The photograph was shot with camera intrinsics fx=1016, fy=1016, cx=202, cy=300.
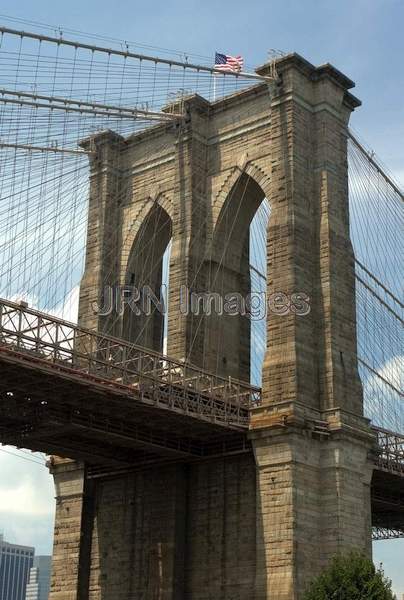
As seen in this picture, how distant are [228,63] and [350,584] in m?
27.2

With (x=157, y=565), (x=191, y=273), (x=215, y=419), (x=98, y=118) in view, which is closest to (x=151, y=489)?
(x=157, y=565)

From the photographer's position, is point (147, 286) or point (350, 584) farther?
point (147, 286)

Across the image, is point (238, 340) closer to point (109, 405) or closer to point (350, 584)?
point (109, 405)

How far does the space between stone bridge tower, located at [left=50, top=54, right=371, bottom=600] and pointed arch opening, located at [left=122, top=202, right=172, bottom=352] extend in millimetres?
114

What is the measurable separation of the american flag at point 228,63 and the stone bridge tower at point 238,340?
145 centimetres

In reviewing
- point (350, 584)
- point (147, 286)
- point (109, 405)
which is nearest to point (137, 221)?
point (147, 286)

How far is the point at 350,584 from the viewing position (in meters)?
37.8

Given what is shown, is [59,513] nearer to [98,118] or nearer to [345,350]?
[345,350]

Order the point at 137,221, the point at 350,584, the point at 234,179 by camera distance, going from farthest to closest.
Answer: the point at 137,221 → the point at 234,179 → the point at 350,584

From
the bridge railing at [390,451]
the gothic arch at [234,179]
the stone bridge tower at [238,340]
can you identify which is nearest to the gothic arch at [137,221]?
the stone bridge tower at [238,340]

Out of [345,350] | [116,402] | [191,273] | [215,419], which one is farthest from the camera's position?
[191,273]

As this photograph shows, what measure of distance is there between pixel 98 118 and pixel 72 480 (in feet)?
61.4

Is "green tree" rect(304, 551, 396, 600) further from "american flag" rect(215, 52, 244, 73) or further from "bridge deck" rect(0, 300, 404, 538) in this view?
"american flag" rect(215, 52, 244, 73)

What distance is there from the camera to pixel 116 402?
41000 millimetres
